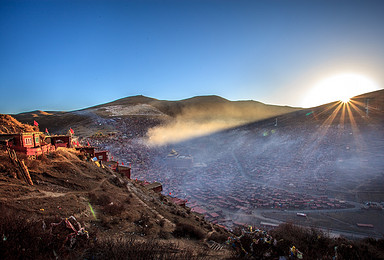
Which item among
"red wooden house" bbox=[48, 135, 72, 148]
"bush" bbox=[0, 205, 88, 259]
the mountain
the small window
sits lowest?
"bush" bbox=[0, 205, 88, 259]

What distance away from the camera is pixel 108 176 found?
861cm

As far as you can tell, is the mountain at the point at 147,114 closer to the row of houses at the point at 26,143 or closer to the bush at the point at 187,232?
the row of houses at the point at 26,143

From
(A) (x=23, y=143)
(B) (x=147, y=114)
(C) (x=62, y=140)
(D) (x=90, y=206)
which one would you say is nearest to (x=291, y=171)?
(D) (x=90, y=206)

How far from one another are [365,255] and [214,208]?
10.1 m

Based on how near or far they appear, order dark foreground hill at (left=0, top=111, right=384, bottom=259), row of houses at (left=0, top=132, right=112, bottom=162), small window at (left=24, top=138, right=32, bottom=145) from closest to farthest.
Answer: dark foreground hill at (left=0, top=111, right=384, bottom=259)
row of houses at (left=0, top=132, right=112, bottom=162)
small window at (left=24, top=138, right=32, bottom=145)

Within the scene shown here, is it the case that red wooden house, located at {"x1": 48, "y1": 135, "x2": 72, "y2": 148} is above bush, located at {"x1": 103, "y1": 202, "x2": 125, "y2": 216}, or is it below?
above

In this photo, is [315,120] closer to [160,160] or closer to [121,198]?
[160,160]

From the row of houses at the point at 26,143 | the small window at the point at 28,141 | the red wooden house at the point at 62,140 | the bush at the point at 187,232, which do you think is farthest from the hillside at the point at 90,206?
the red wooden house at the point at 62,140

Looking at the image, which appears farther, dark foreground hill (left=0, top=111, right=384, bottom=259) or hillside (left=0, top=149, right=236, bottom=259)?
hillside (left=0, top=149, right=236, bottom=259)

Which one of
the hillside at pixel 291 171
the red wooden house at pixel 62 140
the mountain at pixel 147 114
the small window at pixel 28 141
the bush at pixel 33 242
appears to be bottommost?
the hillside at pixel 291 171

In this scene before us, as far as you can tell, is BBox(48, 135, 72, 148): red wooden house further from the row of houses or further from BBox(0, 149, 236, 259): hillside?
BBox(0, 149, 236, 259): hillside

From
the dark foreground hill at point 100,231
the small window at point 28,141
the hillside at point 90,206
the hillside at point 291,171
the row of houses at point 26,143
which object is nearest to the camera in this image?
the dark foreground hill at point 100,231

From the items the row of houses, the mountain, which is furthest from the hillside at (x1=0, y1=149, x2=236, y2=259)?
the mountain

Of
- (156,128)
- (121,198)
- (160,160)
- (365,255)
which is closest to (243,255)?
(365,255)
